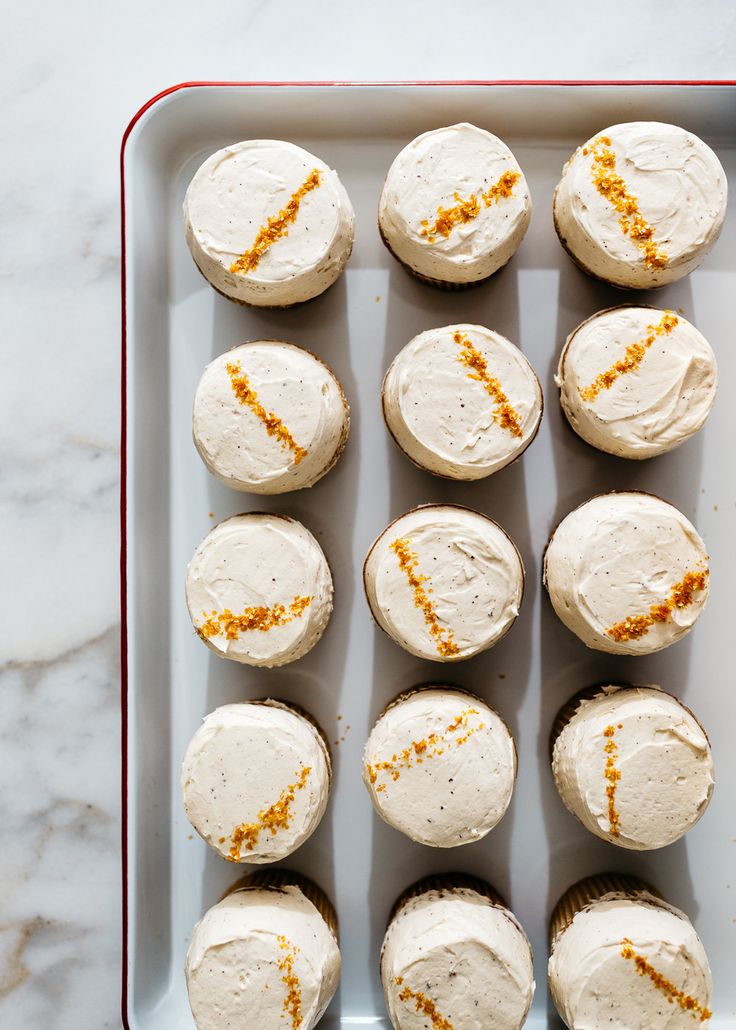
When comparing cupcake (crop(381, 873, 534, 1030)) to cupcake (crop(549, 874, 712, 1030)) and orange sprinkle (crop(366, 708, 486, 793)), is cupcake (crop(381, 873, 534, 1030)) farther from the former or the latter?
orange sprinkle (crop(366, 708, 486, 793))

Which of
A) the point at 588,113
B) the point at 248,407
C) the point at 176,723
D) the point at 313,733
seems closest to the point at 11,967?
the point at 176,723

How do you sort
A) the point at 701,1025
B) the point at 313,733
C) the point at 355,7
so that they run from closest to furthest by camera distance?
the point at 701,1025, the point at 313,733, the point at 355,7

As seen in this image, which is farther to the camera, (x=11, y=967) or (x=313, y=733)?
(x=11, y=967)

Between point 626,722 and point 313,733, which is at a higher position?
point 626,722

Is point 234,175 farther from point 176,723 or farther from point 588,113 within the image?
point 176,723

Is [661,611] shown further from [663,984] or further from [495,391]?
[663,984]

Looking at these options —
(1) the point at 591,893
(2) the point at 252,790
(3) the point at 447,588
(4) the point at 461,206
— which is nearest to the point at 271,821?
(2) the point at 252,790

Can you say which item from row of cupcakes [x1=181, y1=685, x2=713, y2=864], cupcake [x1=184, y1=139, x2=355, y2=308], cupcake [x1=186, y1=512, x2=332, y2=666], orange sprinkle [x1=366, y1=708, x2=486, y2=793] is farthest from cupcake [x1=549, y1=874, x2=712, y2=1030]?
cupcake [x1=184, y1=139, x2=355, y2=308]
